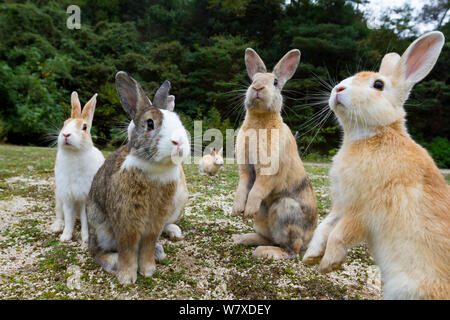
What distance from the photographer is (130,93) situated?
265 cm

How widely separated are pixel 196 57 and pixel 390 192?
16.6 meters

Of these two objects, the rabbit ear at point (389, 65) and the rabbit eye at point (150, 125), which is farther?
the rabbit eye at point (150, 125)

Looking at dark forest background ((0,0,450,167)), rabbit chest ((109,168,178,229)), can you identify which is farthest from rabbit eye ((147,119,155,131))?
dark forest background ((0,0,450,167))

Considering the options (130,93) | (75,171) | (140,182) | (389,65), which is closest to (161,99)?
(130,93)

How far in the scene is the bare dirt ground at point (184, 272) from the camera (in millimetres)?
2580

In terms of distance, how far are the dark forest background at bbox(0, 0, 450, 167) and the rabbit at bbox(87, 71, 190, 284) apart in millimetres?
10126

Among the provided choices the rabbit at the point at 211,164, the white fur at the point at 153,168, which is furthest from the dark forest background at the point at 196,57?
the white fur at the point at 153,168

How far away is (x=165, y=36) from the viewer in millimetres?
19922

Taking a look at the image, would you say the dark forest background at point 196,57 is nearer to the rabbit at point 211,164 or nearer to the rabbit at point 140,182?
the rabbit at point 211,164

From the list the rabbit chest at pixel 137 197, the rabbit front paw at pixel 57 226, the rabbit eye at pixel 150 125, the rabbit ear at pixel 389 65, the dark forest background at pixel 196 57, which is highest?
the dark forest background at pixel 196 57

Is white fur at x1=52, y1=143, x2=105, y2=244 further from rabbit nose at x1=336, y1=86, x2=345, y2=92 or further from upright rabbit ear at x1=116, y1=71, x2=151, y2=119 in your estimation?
rabbit nose at x1=336, y1=86, x2=345, y2=92

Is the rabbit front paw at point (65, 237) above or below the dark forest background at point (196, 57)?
below

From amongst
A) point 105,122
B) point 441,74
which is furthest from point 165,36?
point 441,74

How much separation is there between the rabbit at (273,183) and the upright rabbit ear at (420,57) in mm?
1258
